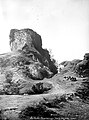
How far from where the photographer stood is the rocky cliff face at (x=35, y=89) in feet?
103

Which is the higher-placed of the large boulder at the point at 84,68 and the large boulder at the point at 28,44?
the large boulder at the point at 28,44

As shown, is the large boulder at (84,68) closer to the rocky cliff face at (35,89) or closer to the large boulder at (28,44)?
the rocky cliff face at (35,89)

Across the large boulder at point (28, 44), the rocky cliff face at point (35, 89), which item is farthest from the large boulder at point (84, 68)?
the large boulder at point (28, 44)

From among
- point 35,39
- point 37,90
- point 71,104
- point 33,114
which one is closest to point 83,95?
point 71,104

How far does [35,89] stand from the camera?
54625 mm

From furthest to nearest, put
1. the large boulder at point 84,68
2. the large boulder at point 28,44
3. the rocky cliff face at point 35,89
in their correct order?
1. the large boulder at point 28,44
2. the large boulder at point 84,68
3. the rocky cliff face at point 35,89

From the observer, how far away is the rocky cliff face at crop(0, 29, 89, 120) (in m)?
31.3

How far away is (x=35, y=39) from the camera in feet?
365

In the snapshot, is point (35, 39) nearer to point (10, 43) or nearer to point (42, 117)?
point (10, 43)

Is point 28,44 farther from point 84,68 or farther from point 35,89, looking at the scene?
point 35,89

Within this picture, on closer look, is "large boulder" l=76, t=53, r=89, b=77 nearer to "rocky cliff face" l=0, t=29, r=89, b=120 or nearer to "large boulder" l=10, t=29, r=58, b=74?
"rocky cliff face" l=0, t=29, r=89, b=120

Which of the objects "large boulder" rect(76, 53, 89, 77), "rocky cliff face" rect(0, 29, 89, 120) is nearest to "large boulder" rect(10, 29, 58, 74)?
"rocky cliff face" rect(0, 29, 89, 120)

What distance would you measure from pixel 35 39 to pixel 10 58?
3289 centimetres

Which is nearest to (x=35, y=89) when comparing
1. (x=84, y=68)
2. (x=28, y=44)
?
(x=84, y=68)
